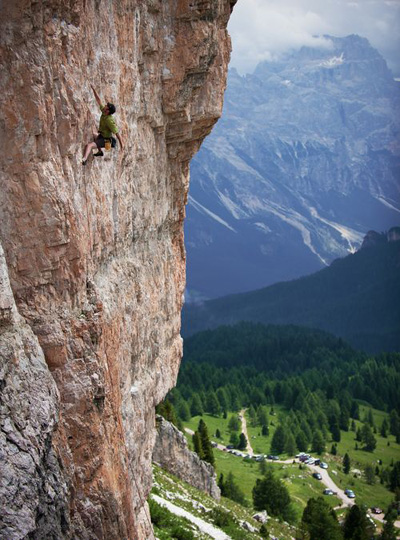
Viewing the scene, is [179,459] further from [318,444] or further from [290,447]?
[318,444]

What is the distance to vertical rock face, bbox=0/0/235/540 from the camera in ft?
58.4

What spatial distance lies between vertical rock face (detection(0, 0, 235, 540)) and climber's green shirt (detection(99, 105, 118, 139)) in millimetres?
335

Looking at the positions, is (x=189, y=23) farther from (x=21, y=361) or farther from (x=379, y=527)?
(x=379, y=527)

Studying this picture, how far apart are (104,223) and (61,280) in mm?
3955

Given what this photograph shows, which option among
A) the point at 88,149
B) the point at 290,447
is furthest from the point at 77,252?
the point at 290,447

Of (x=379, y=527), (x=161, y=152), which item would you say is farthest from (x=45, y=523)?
(x=379, y=527)

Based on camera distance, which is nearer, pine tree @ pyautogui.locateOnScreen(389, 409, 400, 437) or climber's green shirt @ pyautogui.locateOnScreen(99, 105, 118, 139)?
climber's green shirt @ pyautogui.locateOnScreen(99, 105, 118, 139)

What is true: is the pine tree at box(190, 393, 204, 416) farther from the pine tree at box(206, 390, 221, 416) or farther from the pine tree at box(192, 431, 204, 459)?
the pine tree at box(192, 431, 204, 459)

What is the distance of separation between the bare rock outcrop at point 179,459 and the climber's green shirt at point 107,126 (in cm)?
4582

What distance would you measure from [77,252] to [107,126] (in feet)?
13.4

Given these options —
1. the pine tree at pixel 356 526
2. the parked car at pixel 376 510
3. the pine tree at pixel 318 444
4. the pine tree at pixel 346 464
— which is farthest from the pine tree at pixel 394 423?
the pine tree at pixel 356 526

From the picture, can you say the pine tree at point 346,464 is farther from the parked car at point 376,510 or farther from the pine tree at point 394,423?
the pine tree at point 394,423

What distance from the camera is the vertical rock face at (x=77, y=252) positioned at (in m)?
17.8

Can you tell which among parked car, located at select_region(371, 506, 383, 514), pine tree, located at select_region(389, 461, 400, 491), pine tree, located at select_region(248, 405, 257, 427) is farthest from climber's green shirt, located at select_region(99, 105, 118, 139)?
pine tree, located at select_region(248, 405, 257, 427)
